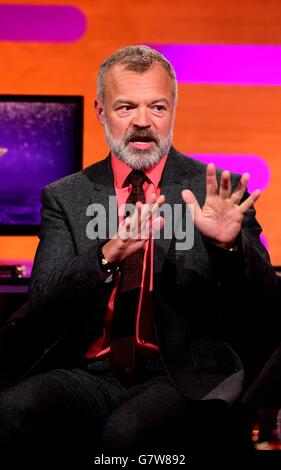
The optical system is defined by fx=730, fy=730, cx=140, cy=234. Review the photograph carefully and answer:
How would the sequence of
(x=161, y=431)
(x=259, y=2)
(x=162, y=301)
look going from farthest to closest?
(x=259, y=2)
(x=162, y=301)
(x=161, y=431)

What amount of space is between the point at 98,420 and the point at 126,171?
0.68 meters

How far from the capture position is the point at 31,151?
3.93 metres

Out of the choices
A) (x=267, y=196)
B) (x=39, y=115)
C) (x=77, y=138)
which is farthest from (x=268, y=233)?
(x=39, y=115)

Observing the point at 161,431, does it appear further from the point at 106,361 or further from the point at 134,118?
the point at 134,118

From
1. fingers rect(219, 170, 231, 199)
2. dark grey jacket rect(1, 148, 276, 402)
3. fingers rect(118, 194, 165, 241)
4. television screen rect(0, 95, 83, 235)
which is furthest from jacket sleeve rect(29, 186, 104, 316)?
television screen rect(0, 95, 83, 235)

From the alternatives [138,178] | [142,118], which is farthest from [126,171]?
[142,118]

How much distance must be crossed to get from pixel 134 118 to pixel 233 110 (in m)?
2.07

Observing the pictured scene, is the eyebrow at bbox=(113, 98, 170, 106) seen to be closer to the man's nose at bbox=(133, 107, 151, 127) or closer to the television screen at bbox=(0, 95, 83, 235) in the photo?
the man's nose at bbox=(133, 107, 151, 127)

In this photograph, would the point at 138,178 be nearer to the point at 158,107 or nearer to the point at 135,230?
the point at 158,107

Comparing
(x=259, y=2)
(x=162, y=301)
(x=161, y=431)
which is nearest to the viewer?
(x=161, y=431)

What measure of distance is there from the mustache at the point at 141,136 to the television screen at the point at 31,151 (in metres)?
1.93

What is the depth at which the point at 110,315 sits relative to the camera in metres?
1.93

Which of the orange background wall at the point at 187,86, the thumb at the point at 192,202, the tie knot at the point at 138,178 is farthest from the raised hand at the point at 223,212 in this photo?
the orange background wall at the point at 187,86

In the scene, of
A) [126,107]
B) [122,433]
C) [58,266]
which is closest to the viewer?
[122,433]
